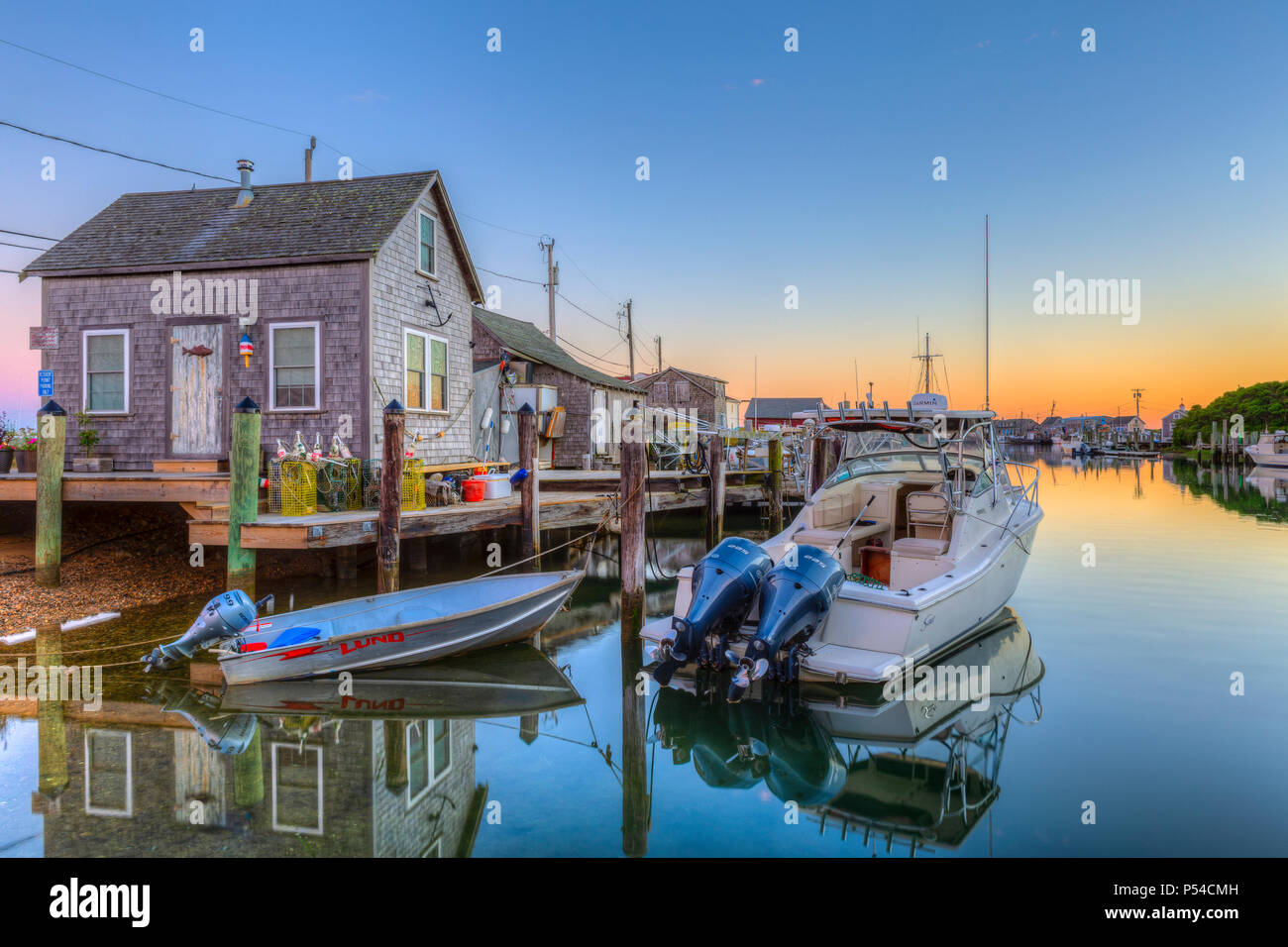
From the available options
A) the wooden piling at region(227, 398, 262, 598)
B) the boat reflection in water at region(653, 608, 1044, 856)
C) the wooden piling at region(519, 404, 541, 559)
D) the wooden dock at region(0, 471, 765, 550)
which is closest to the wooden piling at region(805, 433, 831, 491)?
the wooden dock at region(0, 471, 765, 550)

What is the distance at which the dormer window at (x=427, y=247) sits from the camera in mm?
15266

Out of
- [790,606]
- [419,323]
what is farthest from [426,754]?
[419,323]

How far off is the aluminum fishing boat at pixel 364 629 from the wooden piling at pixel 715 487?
6.83 meters

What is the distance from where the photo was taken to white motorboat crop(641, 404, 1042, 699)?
25.1 ft

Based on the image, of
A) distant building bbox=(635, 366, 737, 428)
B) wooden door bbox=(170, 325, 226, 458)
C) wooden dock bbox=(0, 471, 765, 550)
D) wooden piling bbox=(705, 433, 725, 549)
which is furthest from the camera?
distant building bbox=(635, 366, 737, 428)

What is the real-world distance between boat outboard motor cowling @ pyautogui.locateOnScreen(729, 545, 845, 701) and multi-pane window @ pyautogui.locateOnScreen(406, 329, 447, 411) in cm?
928

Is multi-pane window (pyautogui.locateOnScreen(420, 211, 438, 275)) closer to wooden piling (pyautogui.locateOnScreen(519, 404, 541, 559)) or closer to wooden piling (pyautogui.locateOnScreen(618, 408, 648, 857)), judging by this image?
wooden piling (pyautogui.locateOnScreen(519, 404, 541, 559))

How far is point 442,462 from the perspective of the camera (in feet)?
51.4

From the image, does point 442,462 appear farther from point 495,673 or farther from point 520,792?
point 520,792

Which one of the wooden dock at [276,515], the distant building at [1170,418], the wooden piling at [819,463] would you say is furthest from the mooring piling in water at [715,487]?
the distant building at [1170,418]

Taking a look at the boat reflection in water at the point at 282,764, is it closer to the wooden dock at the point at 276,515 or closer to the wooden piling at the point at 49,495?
the wooden dock at the point at 276,515
